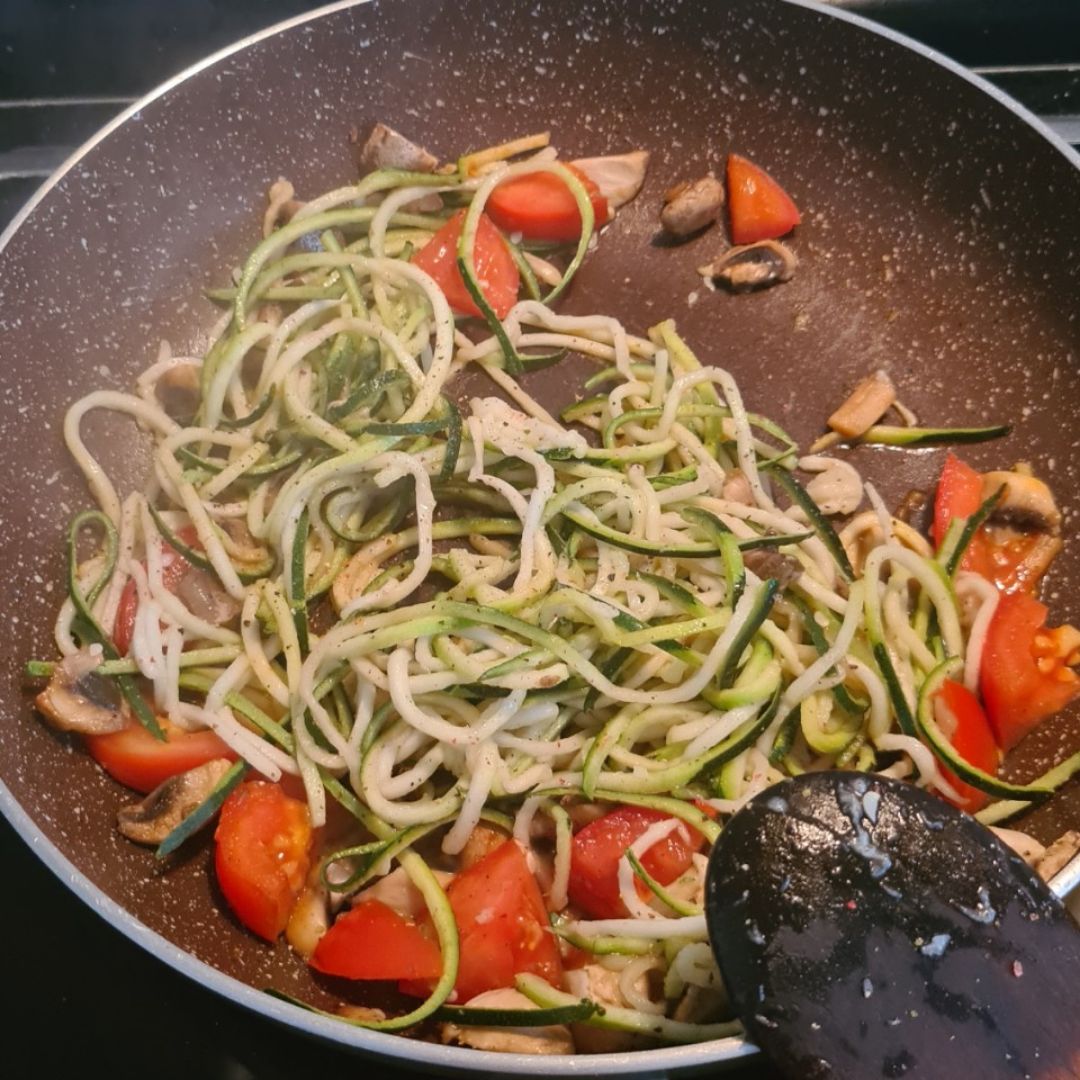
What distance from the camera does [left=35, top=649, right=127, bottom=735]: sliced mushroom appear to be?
7.88ft

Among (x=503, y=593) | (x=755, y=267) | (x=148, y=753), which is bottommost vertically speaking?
(x=148, y=753)

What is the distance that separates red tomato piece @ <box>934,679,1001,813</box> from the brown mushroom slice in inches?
33.5

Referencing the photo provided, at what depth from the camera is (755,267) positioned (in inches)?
129

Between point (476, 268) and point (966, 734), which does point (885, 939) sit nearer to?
point (966, 734)

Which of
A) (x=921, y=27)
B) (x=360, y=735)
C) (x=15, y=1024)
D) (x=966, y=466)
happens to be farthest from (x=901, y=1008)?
(x=921, y=27)

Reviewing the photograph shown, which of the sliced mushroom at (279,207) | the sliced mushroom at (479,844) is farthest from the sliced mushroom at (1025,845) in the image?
the sliced mushroom at (279,207)

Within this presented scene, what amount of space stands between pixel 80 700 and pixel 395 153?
6.47 feet

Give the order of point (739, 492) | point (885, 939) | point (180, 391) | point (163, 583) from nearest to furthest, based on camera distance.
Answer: point (885, 939)
point (163, 583)
point (739, 492)
point (180, 391)

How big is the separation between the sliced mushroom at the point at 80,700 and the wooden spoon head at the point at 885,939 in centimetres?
152

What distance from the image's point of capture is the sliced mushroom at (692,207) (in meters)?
3.29

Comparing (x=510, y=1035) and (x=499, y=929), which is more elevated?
(x=499, y=929)

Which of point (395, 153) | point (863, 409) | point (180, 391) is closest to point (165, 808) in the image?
point (180, 391)

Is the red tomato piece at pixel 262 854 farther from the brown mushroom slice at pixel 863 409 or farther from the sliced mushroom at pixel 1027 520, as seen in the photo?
the sliced mushroom at pixel 1027 520

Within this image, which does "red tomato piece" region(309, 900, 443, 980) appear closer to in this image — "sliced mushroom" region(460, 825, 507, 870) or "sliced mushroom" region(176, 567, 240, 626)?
"sliced mushroom" region(460, 825, 507, 870)
